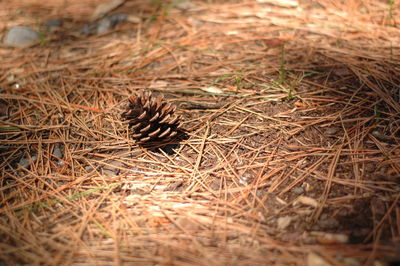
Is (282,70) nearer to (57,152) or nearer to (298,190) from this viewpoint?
(298,190)

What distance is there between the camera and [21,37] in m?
2.67

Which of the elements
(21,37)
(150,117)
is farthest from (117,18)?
(150,117)

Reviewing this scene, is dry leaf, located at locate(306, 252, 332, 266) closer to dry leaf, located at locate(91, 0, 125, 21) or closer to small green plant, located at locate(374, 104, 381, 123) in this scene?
small green plant, located at locate(374, 104, 381, 123)

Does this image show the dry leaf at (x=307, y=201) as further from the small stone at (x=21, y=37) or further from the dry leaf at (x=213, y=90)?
the small stone at (x=21, y=37)

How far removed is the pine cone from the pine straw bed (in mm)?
88

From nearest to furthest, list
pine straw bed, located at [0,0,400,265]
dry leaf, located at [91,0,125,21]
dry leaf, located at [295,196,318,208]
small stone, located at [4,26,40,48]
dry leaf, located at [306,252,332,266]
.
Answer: dry leaf, located at [306,252,332,266], pine straw bed, located at [0,0,400,265], dry leaf, located at [295,196,318,208], small stone, located at [4,26,40,48], dry leaf, located at [91,0,125,21]

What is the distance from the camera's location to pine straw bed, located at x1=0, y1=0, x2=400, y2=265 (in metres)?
1.40

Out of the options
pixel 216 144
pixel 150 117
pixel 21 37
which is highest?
pixel 21 37

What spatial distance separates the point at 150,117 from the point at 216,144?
37 centimetres

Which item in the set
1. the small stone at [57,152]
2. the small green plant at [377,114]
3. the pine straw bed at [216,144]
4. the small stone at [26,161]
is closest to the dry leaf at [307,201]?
the pine straw bed at [216,144]

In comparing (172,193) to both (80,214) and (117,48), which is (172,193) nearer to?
(80,214)

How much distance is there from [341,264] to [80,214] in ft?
3.52

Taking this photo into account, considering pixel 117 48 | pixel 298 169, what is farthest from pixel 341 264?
pixel 117 48

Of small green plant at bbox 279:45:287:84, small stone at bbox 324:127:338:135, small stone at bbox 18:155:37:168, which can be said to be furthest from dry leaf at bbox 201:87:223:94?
small stone at bbox 18:155:37:168
